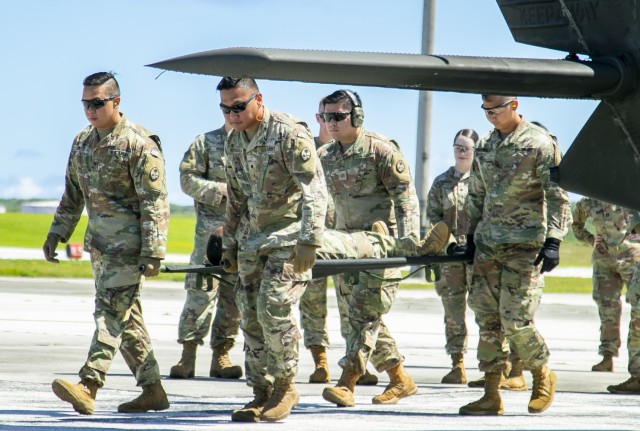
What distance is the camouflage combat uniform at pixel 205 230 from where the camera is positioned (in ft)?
37.8

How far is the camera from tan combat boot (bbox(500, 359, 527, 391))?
10.9 meters

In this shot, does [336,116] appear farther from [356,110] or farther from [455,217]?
[455,217]

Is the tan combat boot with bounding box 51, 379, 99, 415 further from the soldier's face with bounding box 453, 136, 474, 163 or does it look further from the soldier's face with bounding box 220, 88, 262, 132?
the soldier's face with bounding box 453, 136, 474, 163

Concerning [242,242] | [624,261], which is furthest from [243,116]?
[624,261]

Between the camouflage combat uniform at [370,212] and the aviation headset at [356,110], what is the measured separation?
164mm

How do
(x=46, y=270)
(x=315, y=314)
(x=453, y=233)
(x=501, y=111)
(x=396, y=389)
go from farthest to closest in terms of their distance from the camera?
(x=46, y=270) → (x=453, y=233) → (x=315, y=314) → (x=396, y=389) → (x=501, y=111)

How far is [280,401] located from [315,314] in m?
3.06

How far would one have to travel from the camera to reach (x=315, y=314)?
451 inches

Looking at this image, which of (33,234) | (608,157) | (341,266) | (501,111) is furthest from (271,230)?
(33,234)

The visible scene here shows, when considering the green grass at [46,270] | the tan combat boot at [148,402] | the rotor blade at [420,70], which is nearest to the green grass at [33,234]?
the green grass at [46,270]

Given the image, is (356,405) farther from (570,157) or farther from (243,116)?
(570,157)

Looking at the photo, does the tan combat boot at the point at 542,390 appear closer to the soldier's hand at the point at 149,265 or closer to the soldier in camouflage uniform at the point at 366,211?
the soldier in camouflage uniform at the point at 366,211

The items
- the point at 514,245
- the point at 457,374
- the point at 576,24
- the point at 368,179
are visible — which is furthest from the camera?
the point at 457,374

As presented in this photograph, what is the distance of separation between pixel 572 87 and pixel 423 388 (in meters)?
5.23
